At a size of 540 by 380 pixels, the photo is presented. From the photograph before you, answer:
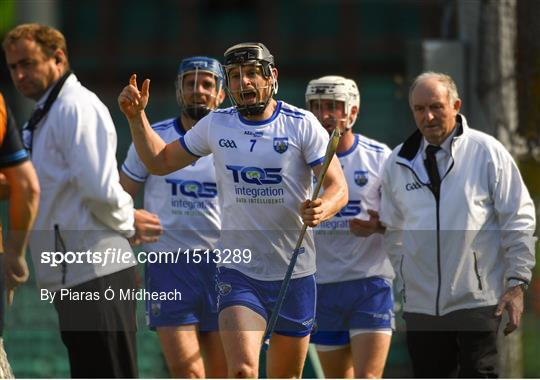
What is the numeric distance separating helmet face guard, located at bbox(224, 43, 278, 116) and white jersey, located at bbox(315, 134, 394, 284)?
150cm

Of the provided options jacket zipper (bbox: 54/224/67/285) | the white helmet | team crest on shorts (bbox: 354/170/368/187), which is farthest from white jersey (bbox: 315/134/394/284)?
jacket zipper (bbox: 54/224/67/285)

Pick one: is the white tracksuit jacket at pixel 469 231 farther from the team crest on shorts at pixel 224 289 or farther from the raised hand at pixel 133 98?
the raised hand at pixel 133 98

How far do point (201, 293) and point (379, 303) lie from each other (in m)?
1.08

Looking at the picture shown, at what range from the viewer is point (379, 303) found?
32.2 feet

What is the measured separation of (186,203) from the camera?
977cm

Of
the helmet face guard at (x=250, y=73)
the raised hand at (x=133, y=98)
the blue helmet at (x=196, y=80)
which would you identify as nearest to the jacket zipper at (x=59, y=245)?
the raised hand at (x=133, y=98)

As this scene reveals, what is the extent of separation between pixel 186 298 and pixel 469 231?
1.86 meters

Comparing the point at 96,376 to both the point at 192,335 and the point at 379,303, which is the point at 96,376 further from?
the point at 379,303

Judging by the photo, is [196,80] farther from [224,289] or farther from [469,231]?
[469,231]

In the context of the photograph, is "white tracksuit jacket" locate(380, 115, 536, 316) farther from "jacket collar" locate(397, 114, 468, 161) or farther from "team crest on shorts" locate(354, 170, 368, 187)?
"team crest on shorts" locate(354, 170, 368, 187)

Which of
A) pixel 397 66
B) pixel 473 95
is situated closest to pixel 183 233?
pixel 473 95

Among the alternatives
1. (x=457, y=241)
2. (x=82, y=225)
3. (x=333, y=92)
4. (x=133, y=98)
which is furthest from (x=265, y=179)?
Answer: (x=333, y=92)

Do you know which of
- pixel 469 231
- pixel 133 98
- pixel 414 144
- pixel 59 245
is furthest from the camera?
pixel 414 144

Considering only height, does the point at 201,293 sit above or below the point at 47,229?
below
